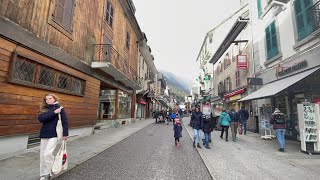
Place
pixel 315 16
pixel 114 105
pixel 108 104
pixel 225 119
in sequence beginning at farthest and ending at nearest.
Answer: pixel 108 104, pixel 114 105, pixel 225 119, pixel 315 16

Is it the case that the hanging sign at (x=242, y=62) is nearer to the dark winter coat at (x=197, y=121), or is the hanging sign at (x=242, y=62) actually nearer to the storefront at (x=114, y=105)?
the dark winter coat at (x=197, y=121)

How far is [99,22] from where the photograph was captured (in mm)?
12117

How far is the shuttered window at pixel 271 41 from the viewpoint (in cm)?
1106

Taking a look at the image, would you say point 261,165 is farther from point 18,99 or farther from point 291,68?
point 18,99

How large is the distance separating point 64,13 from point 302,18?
10427mm

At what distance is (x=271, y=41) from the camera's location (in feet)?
37.7

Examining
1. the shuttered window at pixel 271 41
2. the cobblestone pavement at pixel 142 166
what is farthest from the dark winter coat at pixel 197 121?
the shuttered window at pixel 271 41

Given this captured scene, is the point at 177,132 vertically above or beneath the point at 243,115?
beneath

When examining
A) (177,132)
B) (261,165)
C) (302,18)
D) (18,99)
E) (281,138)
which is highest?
(302,18)

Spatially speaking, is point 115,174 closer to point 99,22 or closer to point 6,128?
point 6,128

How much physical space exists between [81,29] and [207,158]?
8.44 metres

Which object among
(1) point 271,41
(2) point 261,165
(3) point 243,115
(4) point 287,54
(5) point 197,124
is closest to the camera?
(2) point 261,165

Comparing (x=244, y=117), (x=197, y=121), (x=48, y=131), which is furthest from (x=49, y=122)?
(x=244, y=117)

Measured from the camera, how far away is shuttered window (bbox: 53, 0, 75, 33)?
792cm
